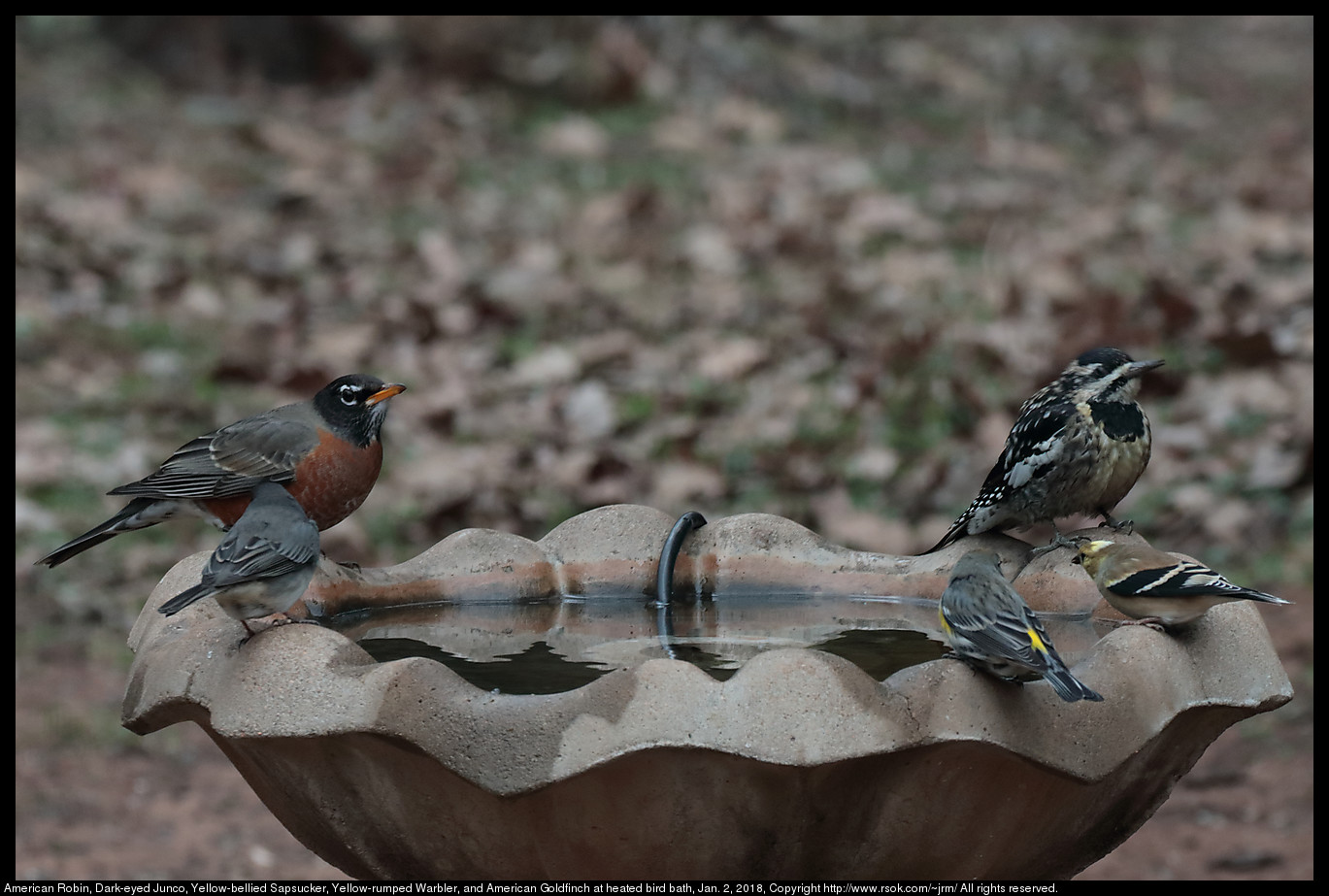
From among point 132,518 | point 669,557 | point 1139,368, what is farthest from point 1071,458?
point 132,518

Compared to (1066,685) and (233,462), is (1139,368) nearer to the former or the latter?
(1066,685)

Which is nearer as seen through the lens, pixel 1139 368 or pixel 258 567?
pixel 258 567

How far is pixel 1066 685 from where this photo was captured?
9.21ft

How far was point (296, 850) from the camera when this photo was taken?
5.18 meters

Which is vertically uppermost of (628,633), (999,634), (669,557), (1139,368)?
(1139,368)

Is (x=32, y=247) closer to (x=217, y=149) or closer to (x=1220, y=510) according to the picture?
(x=217, y=149)

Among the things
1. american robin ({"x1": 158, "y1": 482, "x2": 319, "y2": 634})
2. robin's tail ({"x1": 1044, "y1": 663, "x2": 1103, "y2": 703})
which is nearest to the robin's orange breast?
american robin ({"x1": 158, "y1": 482, "x2": 319, "y2": 634})

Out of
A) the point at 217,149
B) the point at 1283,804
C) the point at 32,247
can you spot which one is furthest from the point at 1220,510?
the point at 217,149

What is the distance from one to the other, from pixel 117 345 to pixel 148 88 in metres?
4.58

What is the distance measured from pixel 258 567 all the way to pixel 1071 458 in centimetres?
219

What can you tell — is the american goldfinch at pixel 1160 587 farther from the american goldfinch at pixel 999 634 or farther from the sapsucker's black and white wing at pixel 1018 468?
the sapsucker's black and white wing at pixel 1018 468

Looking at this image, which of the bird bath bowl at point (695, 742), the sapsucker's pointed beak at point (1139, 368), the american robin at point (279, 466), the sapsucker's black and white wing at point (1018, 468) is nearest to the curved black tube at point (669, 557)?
the bird bath bowl at point (695, 742)

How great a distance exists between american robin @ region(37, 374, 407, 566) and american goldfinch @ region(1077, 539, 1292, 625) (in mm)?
2026

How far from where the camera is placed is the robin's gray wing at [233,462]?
420 centimetres
